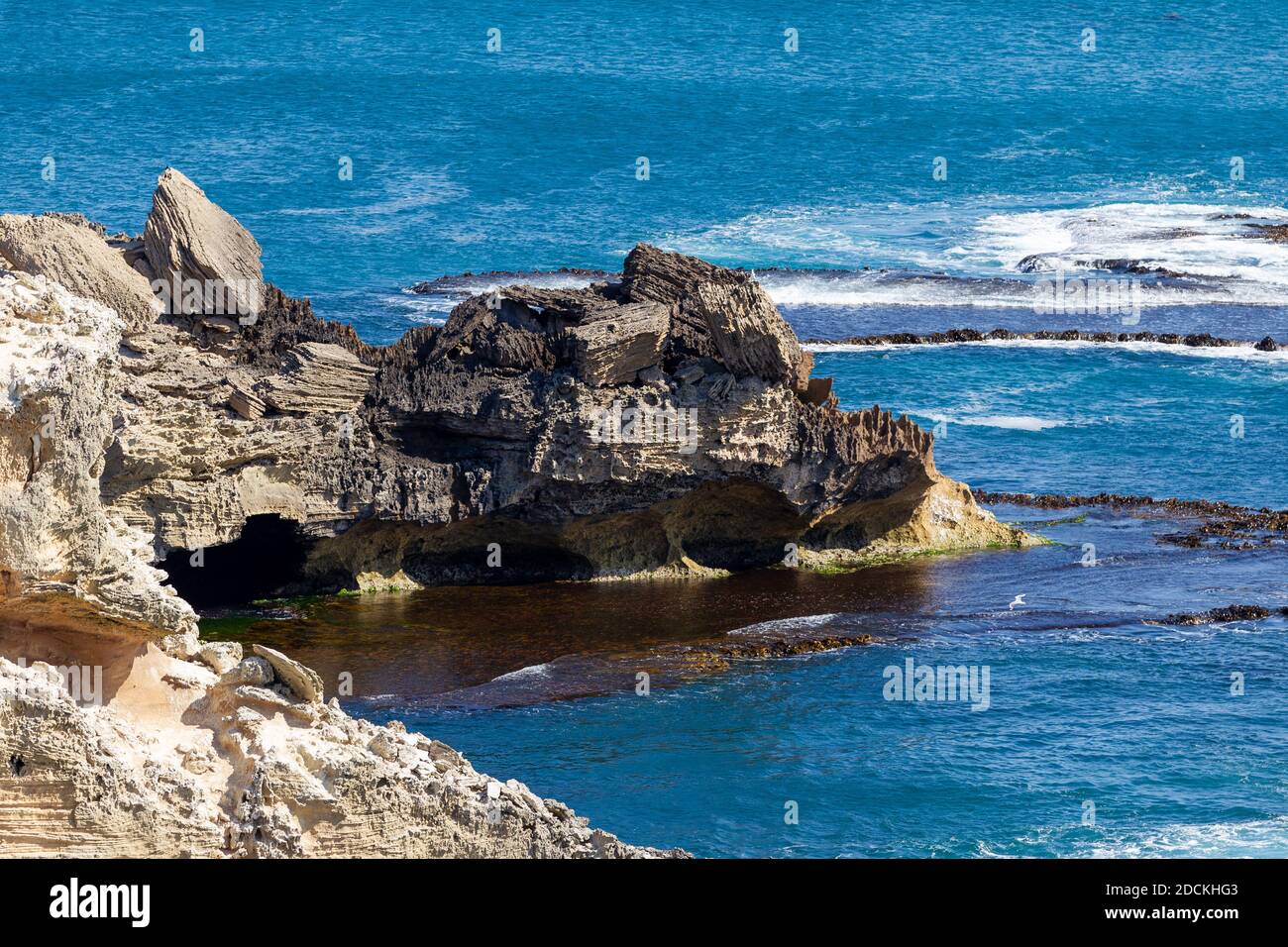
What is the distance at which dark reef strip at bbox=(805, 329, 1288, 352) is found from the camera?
8056 cm

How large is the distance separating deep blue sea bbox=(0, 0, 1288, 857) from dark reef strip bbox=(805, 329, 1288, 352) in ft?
2.90

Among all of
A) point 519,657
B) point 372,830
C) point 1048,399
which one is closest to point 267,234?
point 1048,399

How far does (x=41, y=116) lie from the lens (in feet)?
371

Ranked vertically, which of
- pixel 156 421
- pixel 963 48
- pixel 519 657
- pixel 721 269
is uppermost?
pixel 963 48

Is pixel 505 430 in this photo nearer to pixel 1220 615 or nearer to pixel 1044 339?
pixel 1220 615

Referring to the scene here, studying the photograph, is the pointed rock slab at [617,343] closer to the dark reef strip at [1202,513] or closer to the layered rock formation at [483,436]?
the layered rock formation at [483,436]

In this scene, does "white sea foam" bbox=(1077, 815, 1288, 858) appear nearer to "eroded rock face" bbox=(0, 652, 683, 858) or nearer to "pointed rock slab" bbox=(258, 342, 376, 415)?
"eroded rock face" bbox=(0, 652, 683, 858)

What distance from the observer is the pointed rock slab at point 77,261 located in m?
44.2

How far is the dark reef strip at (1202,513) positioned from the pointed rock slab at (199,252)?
23.4 m

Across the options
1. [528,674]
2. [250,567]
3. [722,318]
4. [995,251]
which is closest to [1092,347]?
[995,251]

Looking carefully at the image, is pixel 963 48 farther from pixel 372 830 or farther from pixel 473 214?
pixel 372 830

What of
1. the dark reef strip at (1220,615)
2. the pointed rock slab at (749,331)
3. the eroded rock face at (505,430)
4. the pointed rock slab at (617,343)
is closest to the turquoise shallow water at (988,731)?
the dark reef strip at (1220,615)

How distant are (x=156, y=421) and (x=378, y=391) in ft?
19.4

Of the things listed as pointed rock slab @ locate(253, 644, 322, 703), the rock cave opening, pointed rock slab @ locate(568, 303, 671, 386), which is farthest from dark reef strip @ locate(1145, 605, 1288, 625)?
pointed rock slab @ locate(253, 644, 322, 703)
